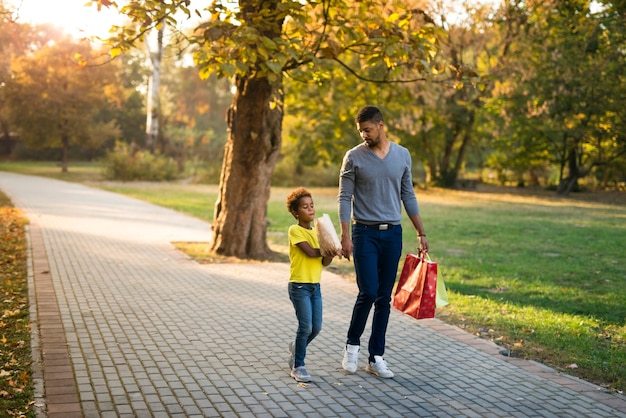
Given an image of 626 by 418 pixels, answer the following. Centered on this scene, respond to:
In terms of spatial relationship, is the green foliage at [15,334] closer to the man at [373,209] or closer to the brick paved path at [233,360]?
the brick paved path at [233,360]

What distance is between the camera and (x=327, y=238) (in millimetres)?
5793

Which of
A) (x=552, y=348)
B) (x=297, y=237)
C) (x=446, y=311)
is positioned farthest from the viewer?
(x=446, y=311)

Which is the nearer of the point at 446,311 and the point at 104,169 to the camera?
the point at 446,311

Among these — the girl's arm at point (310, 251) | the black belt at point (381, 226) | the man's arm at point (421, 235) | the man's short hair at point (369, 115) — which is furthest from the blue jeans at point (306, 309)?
the man's short hair at point (369, 115)

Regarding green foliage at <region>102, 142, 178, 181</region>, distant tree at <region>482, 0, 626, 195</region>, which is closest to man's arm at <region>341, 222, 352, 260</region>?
distant tree at <region>482, 0, 626, 195</region>

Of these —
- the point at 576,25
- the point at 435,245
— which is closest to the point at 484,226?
the point at 435,245

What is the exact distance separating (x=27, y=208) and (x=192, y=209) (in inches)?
191

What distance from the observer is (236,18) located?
1127cm

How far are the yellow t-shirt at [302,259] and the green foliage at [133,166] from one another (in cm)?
3596

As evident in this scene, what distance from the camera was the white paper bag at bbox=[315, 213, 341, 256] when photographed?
5785mm

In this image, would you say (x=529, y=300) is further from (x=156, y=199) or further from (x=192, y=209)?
(x=156, y=199)

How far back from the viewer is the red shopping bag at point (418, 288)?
610cm

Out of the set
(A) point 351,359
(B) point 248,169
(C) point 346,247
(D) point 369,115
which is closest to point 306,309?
(C) point 346,247

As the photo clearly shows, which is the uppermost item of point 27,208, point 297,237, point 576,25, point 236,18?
point 576,25
